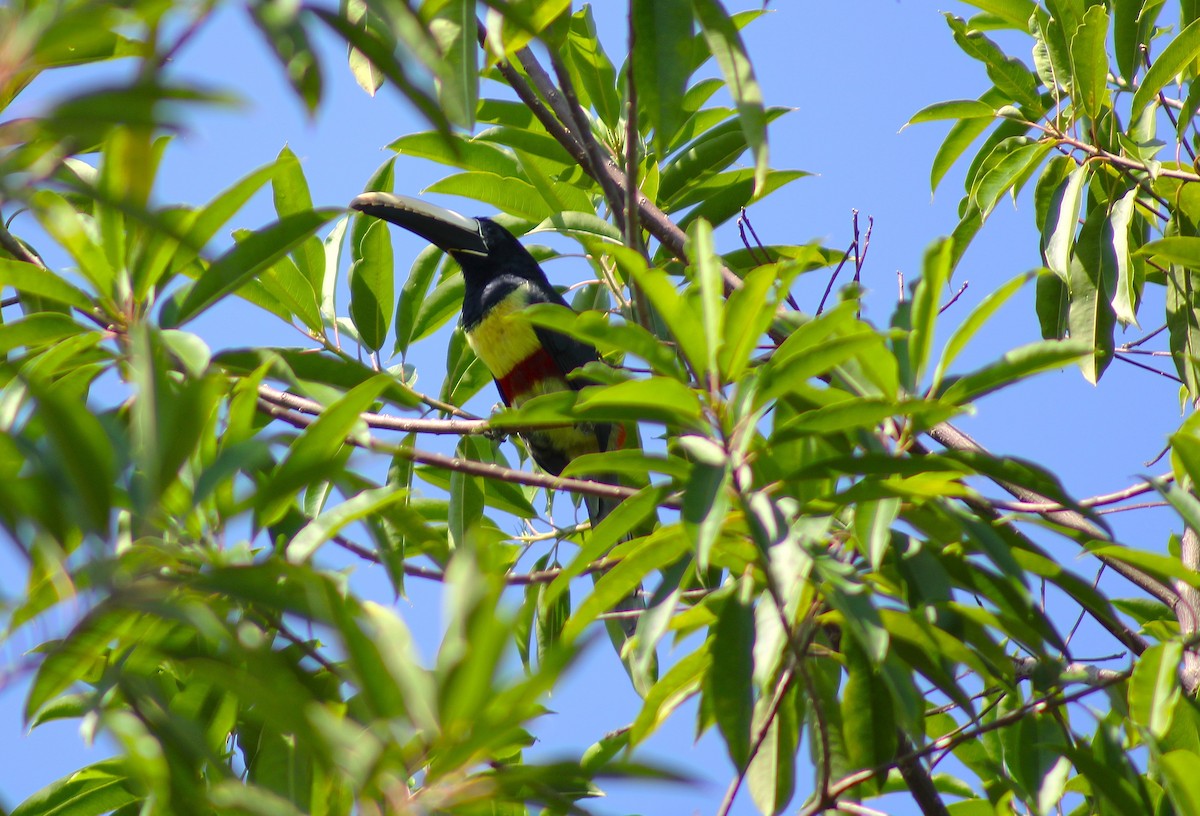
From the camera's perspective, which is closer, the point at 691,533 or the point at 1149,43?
the point at 691,533

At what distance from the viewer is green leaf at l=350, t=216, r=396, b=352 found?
123 inches

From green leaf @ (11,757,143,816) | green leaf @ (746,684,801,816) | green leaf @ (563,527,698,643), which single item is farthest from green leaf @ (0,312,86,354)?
green leaf @ (746,684,801,816)

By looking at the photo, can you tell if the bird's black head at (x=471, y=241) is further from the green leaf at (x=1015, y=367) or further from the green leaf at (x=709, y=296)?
the green leaf at (x=1015, y=367)

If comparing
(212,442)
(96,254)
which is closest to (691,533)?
(212,442)

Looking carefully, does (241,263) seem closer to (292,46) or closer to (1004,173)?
(292,46)

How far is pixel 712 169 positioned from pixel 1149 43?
115cm

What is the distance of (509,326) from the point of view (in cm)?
464

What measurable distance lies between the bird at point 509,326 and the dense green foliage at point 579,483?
144 cm

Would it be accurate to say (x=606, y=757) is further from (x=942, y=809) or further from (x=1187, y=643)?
(x=1187, y=643)

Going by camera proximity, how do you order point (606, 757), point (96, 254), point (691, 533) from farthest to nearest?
point (606, 757) < point (96, 254) < point (691, 533)

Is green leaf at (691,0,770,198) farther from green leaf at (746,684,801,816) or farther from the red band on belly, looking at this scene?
the red band on belly

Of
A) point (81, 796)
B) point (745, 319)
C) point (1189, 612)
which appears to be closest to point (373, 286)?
point (81, 796)

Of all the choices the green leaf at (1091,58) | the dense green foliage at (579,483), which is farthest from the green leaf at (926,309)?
the green leaf at (1091,58)

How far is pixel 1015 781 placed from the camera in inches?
81.2
